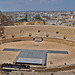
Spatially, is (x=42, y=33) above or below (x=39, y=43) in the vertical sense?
above

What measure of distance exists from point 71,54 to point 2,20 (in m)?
18.8

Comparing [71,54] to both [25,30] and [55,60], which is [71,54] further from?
[25,30]

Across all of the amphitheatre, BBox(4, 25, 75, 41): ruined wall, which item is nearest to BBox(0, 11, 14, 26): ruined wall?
the amphitheatre

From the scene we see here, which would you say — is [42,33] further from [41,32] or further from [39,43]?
[39,43]

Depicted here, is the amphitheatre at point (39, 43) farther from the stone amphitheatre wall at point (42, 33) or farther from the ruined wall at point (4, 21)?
the ruined wall at point (4, 21)

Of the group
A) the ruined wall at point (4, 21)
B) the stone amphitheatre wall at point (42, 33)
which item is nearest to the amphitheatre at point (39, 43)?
the stone amphitheatre wall at point (42, 33)

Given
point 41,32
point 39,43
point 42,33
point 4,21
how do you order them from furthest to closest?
1. point 4,21
2. point 41,32
3. point 42,33
4. point 39,43

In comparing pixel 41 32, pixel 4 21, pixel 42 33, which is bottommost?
pixel 42 33

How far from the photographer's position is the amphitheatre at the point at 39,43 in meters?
15.6

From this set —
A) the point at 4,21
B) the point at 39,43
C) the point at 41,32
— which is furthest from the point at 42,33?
the point at 4,21

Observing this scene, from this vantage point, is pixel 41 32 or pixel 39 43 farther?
pixel 41 32

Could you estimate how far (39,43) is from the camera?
71.9ft

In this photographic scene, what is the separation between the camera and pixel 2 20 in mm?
27844

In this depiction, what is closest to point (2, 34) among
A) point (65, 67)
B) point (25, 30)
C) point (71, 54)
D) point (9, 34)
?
point (9, 34)
